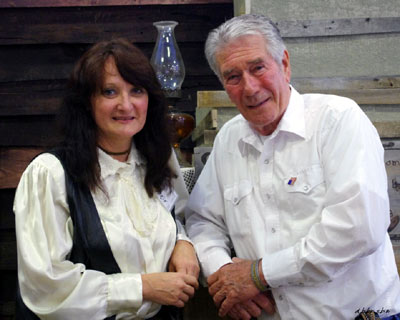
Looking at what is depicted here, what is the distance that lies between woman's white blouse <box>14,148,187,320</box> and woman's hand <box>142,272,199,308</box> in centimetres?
3

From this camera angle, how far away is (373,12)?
3303 mm

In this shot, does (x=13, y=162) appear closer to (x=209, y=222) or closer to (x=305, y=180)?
(x=209, y=222)

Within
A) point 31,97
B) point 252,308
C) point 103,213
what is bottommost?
point 252,308

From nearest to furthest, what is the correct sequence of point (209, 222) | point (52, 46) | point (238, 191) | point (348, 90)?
point (238, 191)
point (209, 222)
point (348, 90)
point (52, 46)

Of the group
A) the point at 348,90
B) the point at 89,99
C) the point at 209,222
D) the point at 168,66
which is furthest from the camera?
the point at 348,90

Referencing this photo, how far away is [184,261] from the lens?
5.96ft

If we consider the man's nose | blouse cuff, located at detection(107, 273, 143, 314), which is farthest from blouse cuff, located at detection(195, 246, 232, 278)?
the man's nose

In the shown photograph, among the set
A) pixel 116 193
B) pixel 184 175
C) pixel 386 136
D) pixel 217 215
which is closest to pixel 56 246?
pixel 116 193

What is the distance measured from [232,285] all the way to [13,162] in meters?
2.19

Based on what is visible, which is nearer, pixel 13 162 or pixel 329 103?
pixel 329 103

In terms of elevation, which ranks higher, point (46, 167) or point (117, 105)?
point (117, 105)

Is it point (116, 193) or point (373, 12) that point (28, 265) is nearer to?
point (116, 193)

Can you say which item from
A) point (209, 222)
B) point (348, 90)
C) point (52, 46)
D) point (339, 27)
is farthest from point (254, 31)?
point (52, 46)

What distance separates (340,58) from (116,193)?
211 cm
